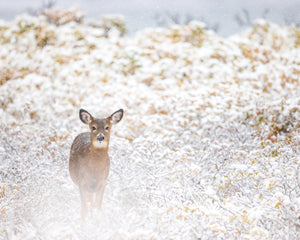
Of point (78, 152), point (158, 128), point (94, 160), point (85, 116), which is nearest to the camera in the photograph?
point (94, 160)

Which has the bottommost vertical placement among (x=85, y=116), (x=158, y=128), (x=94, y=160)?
(x=158, y=128)

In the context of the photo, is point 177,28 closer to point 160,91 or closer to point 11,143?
point 160,91

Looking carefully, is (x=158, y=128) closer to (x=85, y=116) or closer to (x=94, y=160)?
(x=85, y=116)

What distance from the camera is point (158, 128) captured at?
772 cm

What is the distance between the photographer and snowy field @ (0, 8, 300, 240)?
162 inches

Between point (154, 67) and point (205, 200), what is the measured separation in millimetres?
7202

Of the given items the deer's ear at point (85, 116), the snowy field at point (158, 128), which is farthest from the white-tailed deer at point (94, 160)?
the snowy field at point (158, 128)

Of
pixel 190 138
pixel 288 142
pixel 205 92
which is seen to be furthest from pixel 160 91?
pixel 288 142

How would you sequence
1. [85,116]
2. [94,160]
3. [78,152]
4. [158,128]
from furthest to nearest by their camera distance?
[158,128] < [78,152] < [85,116] < [94,160]

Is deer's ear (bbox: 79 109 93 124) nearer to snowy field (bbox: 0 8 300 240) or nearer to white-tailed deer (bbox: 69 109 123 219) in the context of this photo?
white-tailed deer (bbox: 69 109 123 219)

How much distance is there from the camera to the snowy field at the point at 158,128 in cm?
411

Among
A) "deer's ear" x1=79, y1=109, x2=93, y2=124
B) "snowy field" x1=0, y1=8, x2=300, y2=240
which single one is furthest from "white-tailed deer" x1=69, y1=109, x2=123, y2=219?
"snowy field" x1=0, y1=8, x2=300, y2=240

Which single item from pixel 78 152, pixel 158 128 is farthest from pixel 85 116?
pixel 158 128

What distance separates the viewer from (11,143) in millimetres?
6977
